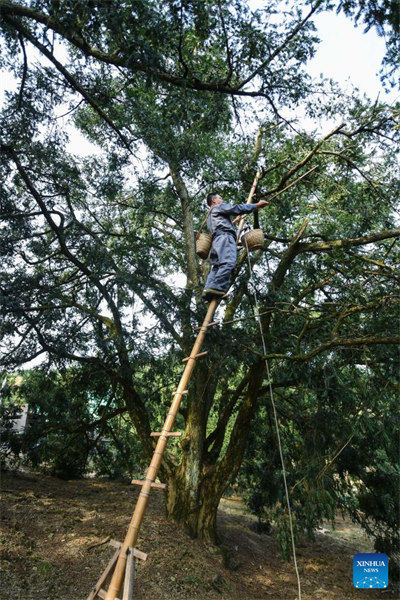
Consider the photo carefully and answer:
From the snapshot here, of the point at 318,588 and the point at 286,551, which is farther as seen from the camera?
the point at 318,588

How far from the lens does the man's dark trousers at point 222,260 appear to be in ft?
13.4

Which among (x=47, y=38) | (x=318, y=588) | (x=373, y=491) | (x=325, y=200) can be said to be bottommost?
(x=318, y=588)

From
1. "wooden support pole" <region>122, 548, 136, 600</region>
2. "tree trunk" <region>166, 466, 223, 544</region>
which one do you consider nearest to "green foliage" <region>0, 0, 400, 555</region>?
"tree trunk" <region>166, 466, 223, 544</region>

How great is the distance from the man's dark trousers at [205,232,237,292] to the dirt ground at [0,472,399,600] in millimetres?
3452

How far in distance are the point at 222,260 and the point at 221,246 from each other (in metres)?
0.17

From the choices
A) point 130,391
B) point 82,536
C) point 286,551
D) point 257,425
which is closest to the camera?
point 286,551

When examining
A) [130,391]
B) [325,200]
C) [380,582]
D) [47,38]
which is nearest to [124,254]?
[130,391]

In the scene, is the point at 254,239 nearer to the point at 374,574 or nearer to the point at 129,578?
the point at 129,578

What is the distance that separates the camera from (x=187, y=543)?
19.4 feet

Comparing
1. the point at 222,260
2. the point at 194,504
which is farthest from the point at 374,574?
the point at 222,260

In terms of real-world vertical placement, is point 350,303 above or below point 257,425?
above

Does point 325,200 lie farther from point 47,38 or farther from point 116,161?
point 47,38

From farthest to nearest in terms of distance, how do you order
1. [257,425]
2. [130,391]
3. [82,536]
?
[257,425] < [130,391] < [82,536]

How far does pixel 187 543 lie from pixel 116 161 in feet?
17.5
